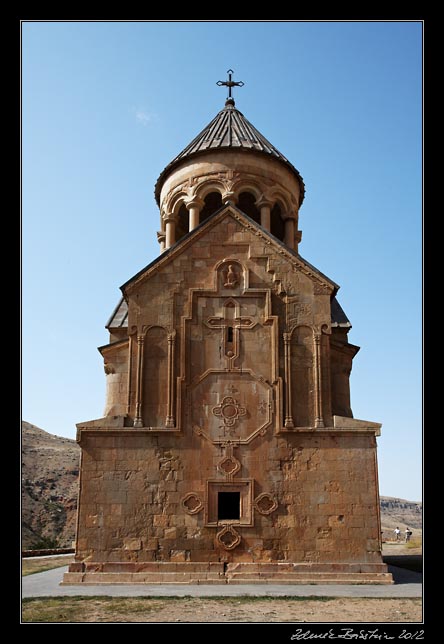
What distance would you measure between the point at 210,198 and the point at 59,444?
3081 centimetres

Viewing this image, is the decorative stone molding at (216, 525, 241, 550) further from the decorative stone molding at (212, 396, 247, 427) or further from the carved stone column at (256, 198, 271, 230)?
the carved stone column at (256, 198, 271, 230)

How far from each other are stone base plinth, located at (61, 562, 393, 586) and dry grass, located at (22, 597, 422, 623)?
2.00m

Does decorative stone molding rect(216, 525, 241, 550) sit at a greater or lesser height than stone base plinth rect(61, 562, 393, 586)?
greater

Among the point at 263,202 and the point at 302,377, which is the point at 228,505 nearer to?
the point at 302,377

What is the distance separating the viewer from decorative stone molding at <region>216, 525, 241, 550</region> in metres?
12.6

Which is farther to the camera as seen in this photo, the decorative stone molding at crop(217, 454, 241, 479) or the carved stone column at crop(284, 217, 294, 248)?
the carved stone column at crop(284, 217, 294, 248)

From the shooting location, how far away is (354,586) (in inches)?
465

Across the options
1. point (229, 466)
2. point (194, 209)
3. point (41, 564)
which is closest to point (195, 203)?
point (194, 209)

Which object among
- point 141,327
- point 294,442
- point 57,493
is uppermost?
point 141,327

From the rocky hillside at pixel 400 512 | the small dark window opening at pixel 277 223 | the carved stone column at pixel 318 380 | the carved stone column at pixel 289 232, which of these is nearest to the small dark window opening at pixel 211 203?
the small dark window opening at pixel 277 223

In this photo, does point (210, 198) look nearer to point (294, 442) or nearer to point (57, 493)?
point (294, 442)

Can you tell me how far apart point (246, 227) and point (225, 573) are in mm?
7713

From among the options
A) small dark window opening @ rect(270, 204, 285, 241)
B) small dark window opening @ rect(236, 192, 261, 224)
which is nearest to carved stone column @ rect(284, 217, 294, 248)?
small dark window opening @ rect(270, 204, 285, 241)
